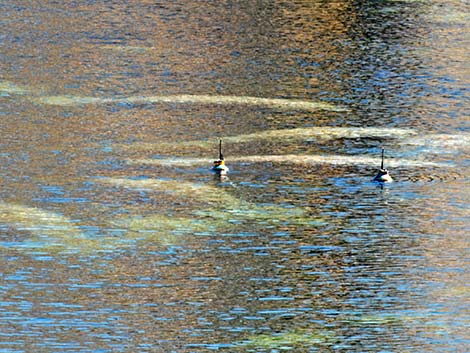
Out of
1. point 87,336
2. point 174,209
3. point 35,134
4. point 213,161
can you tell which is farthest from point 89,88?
point 87,336

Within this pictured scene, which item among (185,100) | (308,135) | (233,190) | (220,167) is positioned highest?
(185,100)

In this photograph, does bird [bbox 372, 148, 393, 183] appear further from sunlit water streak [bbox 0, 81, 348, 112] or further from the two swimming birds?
sunlit water streak [bbox 0, 81, 348, 112]

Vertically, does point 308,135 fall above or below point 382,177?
above

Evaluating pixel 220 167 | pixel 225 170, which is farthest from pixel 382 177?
pixel 220 167

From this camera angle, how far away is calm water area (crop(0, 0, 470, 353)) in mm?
38406

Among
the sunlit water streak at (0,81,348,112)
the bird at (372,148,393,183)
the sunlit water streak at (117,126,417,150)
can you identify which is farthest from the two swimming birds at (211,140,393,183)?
the sunlit water streak at (0,81,348,112)

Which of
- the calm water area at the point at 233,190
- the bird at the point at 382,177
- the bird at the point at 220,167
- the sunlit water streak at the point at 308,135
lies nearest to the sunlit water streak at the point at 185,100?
the calm water area at the point at 233,190

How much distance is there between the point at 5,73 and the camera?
6962cm

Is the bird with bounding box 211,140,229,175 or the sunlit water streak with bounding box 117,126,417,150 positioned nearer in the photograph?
the bird with bounding box 211,140,229,175

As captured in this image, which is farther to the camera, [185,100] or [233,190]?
[185,100]

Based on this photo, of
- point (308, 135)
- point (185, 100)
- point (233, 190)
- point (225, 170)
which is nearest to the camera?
point (233, 190)

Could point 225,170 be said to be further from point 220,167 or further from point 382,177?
point 382,177

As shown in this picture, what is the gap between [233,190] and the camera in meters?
50.4

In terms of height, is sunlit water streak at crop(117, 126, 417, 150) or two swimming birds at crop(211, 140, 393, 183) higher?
sunlit water streak at crop(117, 126, 417, 150)
